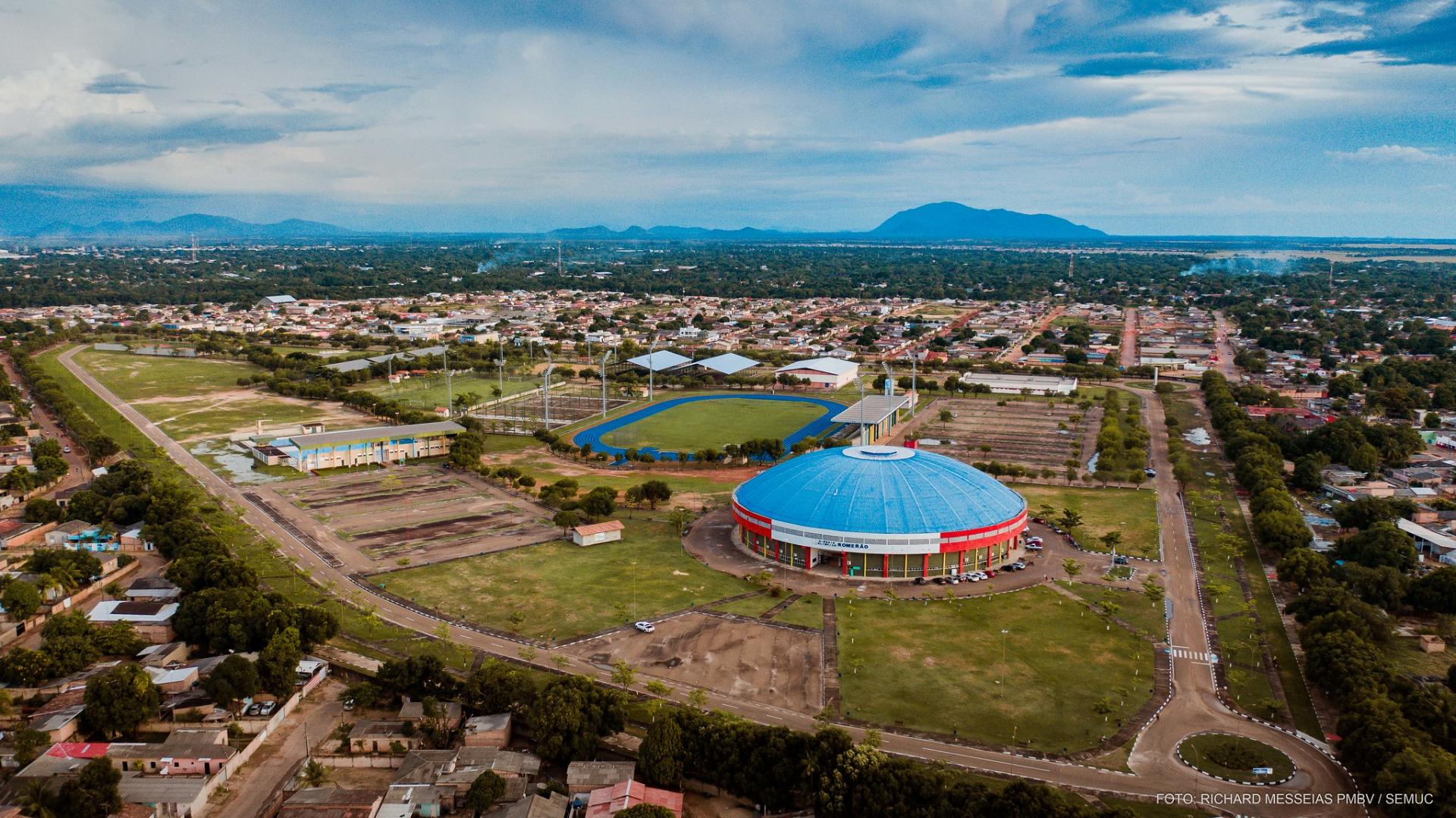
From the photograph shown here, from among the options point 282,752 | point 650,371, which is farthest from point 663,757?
point 650,371

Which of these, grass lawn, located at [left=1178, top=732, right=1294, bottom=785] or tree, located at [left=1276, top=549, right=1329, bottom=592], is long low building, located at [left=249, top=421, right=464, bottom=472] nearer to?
tree, located at [left=1276, top=549, right=1329, bottom=592]

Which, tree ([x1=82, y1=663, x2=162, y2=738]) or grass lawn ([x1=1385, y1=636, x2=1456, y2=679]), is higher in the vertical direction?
tree ([x1=82, y1=663, x2=162, y2=738])

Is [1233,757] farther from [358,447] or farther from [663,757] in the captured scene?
[358,447]

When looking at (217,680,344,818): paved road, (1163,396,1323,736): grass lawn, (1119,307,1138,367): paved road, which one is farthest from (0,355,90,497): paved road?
(1119,307,1138,367): paved road

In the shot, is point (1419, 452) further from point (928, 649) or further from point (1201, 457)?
point (928, 649)

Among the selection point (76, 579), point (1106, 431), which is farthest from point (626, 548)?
point (1106, 431)
